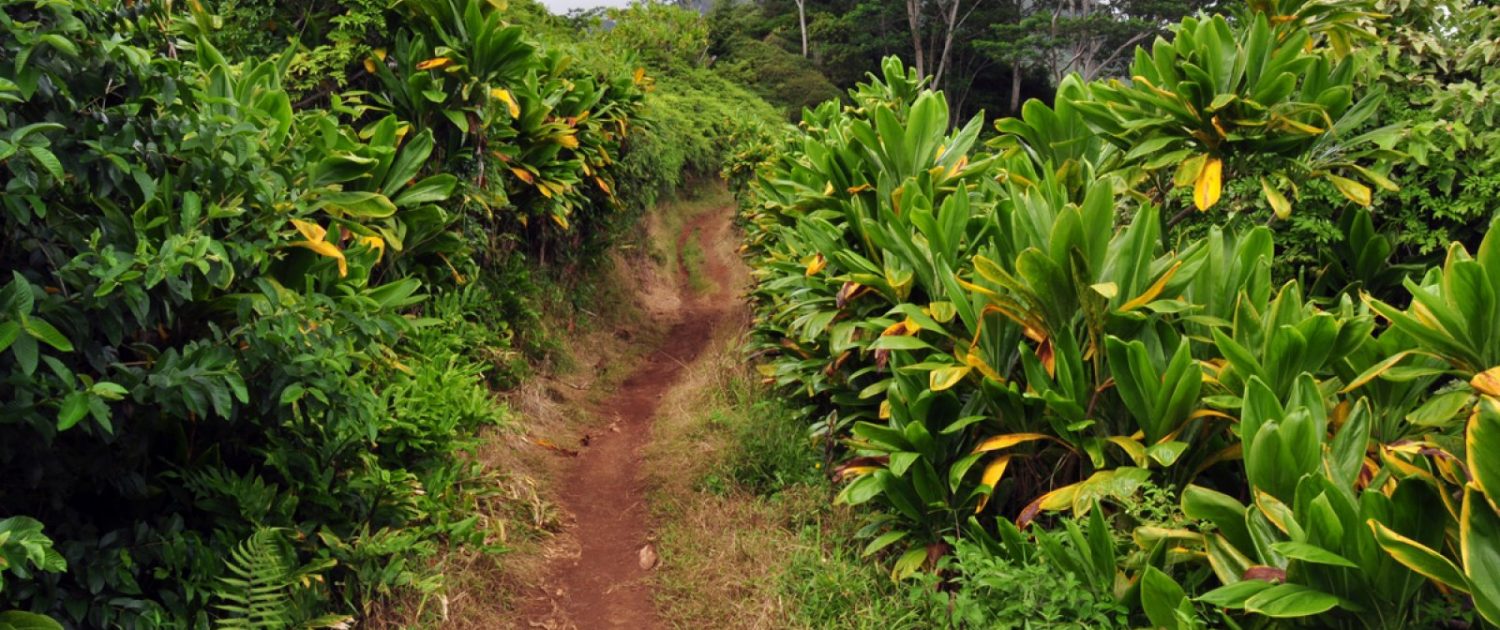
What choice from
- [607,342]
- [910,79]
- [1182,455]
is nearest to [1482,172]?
[1182,455]

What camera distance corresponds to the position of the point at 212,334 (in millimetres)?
2973

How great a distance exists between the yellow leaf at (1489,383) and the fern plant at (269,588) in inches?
132

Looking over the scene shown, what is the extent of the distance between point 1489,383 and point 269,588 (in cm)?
336

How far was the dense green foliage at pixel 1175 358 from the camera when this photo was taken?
7.52 ft

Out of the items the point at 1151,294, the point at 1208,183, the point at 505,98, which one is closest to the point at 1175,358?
the point at 1151,294

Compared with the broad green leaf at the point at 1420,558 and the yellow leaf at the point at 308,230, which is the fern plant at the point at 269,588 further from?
the broad green leaf at the point at 1420,558

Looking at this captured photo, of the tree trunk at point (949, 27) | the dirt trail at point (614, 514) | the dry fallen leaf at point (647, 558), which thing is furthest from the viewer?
the tree trunk at point (949, 27)

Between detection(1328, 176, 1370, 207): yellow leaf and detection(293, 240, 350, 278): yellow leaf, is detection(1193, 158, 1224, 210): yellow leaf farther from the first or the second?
detection(293, 240, 350, 278): yellow leaf

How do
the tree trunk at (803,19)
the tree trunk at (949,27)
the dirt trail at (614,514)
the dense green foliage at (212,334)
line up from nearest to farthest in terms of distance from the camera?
the dense green foliage at (212,334)
the dirt trail at (614,514)
the tree trunk at (949,27)
the tree trunk at (803,19)

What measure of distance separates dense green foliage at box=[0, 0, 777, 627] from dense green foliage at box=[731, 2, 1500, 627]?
1.94 m

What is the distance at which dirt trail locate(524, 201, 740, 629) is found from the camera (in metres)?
4.39

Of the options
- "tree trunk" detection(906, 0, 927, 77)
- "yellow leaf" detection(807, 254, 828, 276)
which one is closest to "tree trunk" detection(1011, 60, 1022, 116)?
"tree trunk" detection(906, 0, 927, 77)

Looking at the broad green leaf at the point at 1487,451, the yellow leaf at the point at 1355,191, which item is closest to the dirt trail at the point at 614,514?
the broad green leaf at the point at 1487,451

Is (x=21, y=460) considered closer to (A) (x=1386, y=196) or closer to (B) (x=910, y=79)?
(A) (x=1386, y=196)
